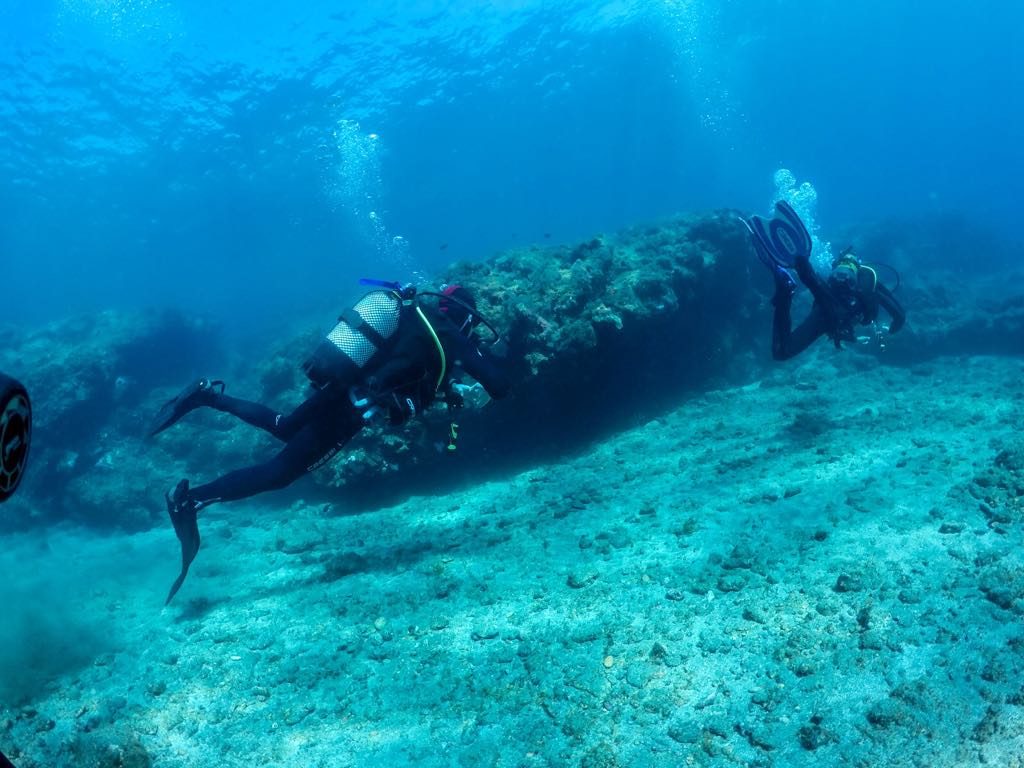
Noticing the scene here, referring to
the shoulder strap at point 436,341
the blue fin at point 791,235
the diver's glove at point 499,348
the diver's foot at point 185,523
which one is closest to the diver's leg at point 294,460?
the diver's foot at point 185,523

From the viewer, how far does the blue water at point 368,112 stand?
34062 millimetres

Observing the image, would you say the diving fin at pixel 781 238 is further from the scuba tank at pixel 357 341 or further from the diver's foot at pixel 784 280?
the scuba tank at pixel 357 341

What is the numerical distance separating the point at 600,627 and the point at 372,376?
10.8 feet

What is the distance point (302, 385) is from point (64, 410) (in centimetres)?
665

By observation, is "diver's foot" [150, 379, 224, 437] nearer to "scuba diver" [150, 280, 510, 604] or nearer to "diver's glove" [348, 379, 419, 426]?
"scuba diver" [150, 280, 510, 604]

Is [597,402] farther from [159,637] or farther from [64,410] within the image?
[64,410]

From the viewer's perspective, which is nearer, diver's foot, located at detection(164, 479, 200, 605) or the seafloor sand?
the seafloor sand

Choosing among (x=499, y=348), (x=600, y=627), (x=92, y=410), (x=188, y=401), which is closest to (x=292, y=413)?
(x=188, y=401)

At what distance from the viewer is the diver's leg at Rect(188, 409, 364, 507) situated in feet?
20.3

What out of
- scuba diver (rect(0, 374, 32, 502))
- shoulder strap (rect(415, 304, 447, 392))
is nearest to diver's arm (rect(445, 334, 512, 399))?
shoulder strap (rect(415, 304, 447, 392))

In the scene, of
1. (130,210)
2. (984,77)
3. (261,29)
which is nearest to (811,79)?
(984,77)

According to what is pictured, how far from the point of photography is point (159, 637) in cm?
603

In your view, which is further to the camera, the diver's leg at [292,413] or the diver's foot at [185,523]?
the diver's foot at [185,523]

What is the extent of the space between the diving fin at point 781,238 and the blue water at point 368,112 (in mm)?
9343
